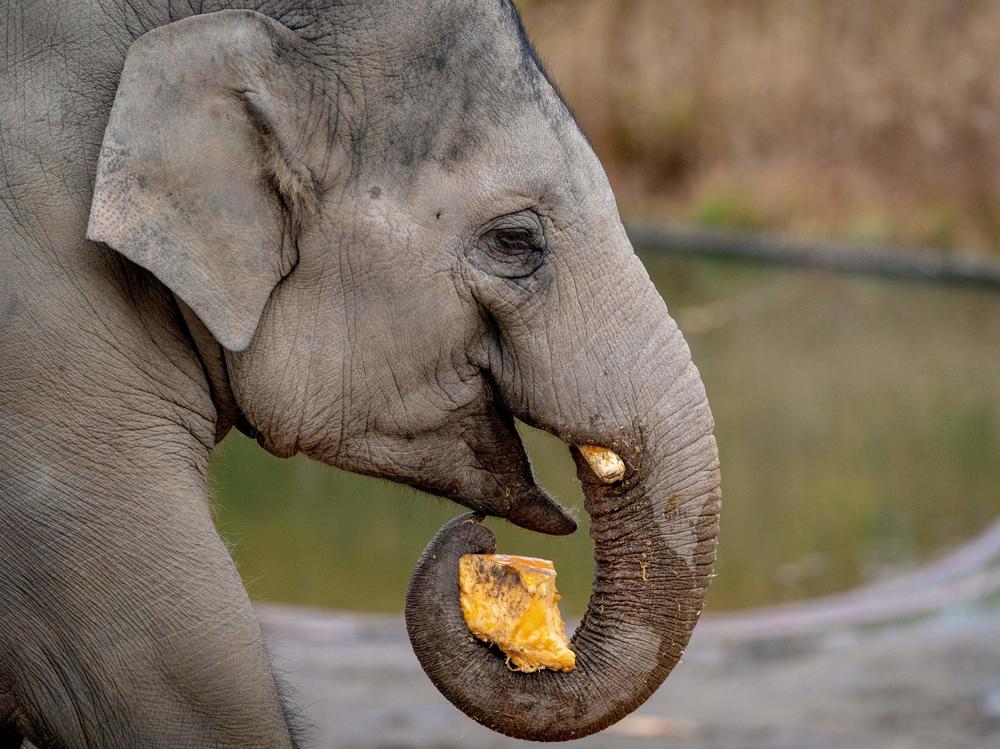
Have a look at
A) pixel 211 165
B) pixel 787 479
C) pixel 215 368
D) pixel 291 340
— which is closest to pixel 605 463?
pixel 291 340

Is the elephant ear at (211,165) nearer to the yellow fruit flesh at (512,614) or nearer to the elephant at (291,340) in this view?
the elephant at (291,340)

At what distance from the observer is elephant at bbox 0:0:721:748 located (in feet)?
9.40

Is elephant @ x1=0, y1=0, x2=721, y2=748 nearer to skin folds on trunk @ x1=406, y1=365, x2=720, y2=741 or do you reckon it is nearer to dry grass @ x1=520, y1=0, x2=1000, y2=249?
skin folds on trunk @ x1=406, y1=365, x2=720, y2=741

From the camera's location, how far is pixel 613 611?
10.3 ft

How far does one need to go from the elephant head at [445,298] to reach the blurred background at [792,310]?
14.4 inches

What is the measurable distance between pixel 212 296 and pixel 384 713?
3.36 meters

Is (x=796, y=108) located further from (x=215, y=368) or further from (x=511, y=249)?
(x=215, y=368)

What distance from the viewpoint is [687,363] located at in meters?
3.12

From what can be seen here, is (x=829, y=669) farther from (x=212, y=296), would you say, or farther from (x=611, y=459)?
(x=212, y=296)

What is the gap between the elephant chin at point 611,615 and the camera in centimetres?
311

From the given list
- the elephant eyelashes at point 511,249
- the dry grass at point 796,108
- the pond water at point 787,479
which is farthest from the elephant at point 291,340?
the dry grass at point 796,108

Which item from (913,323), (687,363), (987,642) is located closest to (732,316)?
(913,323)

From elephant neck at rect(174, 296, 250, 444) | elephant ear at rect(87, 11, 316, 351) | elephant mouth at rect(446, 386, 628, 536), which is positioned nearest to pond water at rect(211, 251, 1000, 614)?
elephant mouth at rect(446, 386, 628, 536)

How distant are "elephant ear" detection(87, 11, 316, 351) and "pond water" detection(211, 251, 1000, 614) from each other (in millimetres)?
2466
